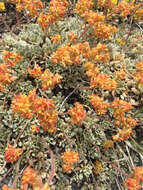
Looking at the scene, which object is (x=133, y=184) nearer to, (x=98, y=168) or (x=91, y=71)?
(x=98, y=168)

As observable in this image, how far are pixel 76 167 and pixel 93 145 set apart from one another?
1.34ft

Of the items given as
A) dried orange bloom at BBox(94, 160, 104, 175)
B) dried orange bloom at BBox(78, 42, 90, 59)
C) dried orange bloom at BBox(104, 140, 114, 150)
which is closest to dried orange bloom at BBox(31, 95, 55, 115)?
dried orange bloom at BBox(78, 42, 90, 59)

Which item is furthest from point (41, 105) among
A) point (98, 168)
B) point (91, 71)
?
point (98, 168)

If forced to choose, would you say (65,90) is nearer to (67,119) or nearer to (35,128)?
(67,119)

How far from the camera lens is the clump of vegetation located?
8.34 ft

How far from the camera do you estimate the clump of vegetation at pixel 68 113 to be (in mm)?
2543

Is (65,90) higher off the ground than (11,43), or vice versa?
(11,43)

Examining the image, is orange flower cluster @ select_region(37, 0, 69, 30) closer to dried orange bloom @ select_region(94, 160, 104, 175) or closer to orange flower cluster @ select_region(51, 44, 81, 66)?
orange flower cluster @ select_region(51, 44, 81, 66)

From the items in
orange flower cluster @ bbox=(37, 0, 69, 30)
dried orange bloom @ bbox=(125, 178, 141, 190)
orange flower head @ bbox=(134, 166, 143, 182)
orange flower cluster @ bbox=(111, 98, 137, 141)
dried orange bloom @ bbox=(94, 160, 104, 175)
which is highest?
orange flower cluster @ bbox=(37, 0, 69, 30)

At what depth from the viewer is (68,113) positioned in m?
2.59

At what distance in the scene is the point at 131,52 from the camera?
13.4ft

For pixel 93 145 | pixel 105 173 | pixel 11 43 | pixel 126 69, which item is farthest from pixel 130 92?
pixel 11 43

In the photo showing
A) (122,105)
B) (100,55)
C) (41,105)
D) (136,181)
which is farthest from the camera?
(100,55)

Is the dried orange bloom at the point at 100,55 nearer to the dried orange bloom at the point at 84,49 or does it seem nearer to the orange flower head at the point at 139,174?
the dried orange bloom at the point at 84,49
